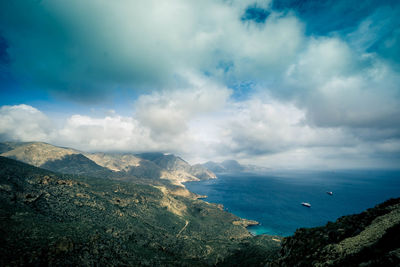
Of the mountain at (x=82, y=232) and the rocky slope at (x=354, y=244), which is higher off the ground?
the rocky slope at (x=354, y=244)

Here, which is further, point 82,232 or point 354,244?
point 82,232

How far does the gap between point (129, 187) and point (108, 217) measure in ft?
245

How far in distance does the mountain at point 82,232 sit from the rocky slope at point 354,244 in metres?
15.4

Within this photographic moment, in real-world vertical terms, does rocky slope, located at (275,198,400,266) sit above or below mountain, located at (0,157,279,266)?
above

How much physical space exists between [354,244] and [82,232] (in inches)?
2881

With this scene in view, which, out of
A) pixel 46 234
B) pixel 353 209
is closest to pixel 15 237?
pixel 46 234

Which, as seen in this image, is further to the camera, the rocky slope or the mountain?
the mountain

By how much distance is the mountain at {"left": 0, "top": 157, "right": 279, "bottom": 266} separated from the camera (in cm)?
4041

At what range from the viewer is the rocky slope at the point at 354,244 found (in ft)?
61.2

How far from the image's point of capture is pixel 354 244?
24.4 metres

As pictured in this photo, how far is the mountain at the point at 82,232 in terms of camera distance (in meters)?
40.4

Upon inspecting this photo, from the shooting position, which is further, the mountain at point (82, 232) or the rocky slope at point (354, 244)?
the mountain at point (82, 232)

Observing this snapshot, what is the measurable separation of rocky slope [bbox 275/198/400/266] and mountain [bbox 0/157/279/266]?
607 inches

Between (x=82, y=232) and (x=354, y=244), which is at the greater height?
(x=354, y=244)
